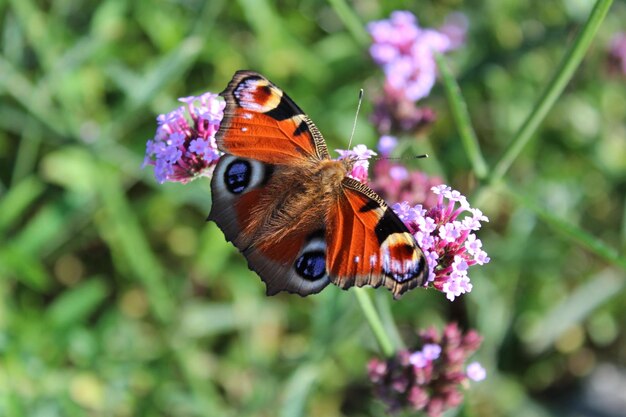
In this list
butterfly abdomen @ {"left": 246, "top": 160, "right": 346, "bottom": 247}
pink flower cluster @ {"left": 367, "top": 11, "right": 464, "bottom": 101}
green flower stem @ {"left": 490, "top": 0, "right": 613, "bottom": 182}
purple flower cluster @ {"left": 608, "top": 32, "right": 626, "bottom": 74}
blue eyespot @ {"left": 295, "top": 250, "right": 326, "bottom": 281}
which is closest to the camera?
blue eyespot @ {"left": 295, "top": 250, "right": 326, "bottom": 281}

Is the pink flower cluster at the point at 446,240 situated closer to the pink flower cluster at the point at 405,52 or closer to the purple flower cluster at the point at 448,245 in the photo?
the purple flower cluster at the point at 448,245

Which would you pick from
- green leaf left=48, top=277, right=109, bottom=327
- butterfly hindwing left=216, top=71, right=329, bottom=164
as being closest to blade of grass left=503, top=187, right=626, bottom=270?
butterfly hindwing left=216, top=71, right=329, bottom=164

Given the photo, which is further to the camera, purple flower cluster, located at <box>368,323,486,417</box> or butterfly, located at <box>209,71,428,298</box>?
purple flower cluster, located at <box>368,323,486,417</box>

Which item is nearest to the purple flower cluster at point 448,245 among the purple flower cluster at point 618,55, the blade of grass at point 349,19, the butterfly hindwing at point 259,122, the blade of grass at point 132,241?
the butterfly hindwing at point 259,122

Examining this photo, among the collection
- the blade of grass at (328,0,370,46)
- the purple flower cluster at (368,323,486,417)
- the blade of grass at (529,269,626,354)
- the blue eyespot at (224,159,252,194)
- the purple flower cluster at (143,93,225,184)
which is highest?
the blade of grass at (328,0,370,46)

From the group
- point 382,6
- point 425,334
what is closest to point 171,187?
point 425,334

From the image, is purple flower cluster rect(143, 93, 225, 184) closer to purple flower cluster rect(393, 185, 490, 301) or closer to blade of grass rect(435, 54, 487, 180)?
purple flower cluster rect(393, 185, 490, 301)

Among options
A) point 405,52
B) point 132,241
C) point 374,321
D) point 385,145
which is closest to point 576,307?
point 405,52

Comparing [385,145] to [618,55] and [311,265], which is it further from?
[618,55]
